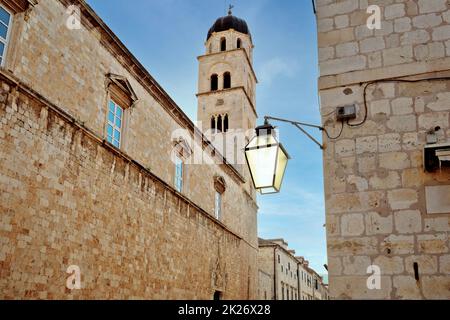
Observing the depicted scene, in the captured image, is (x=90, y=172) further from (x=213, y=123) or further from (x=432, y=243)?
(x=213, y=123)

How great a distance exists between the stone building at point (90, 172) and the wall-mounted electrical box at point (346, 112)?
6.08 meters

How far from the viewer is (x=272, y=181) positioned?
4.36 m

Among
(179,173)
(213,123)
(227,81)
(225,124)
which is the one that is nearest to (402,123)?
(179,173)

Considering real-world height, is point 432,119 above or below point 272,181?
above

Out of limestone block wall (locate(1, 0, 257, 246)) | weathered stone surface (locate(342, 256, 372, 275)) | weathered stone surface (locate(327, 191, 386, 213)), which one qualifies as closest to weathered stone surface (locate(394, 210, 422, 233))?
weathered stone surface (locate(327, 191, 386, 213))

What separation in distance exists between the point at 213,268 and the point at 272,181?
1436cm

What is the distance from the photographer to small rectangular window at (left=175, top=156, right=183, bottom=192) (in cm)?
1620

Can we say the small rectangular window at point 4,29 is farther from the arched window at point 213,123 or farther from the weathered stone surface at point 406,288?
the arched window at point 213,123

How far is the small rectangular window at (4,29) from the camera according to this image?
862 cm

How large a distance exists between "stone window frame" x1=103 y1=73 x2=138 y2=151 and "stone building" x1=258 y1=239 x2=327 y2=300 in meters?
20.0

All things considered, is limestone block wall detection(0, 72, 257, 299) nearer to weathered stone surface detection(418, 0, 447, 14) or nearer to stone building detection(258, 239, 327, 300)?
weathered stone surface detection(418, 0, 447, 14)

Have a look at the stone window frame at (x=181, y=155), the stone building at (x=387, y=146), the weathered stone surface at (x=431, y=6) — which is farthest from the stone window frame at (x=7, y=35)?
the stone window frame at (x=181, y=155)
